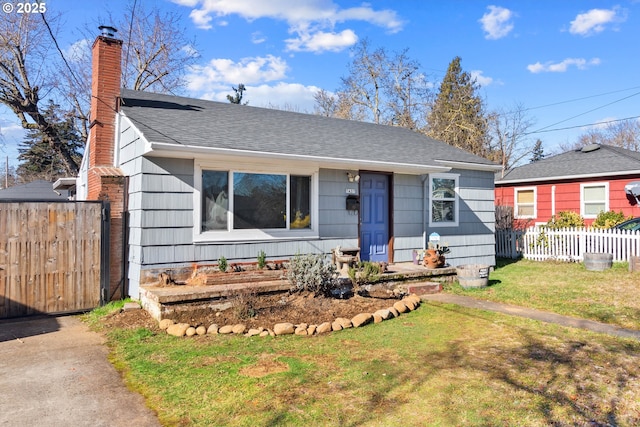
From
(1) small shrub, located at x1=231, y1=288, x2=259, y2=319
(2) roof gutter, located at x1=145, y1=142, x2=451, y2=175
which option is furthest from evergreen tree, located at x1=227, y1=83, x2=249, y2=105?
(1) small shrub, located at x1=231, y1=288, x2=259, y2=319

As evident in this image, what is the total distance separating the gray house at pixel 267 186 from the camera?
7.34 metres

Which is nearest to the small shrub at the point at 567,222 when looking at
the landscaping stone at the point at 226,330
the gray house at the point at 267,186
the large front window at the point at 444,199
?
the gray house at the point at 267,186

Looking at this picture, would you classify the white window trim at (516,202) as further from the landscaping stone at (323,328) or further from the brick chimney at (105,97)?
the brick chimney at (105,97)

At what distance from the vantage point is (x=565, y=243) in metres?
12.9

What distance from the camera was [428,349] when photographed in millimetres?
4973

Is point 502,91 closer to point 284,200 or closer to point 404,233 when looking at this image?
point 404,233

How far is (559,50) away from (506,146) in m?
14.5

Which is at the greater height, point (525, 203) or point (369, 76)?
point (369, 76)

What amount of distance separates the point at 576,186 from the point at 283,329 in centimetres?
1523

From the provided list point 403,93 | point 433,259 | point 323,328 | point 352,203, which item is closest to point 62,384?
point 323,328

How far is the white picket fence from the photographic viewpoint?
459 inches

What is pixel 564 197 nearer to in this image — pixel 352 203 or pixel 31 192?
pixel 352 203

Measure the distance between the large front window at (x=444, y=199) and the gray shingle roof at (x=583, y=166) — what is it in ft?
25.7

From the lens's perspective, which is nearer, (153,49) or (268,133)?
(268,133)
